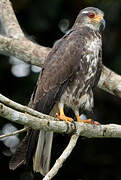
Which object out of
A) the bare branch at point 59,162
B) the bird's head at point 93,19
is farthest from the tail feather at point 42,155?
the bird's head at point 93,19

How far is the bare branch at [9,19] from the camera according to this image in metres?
6.43

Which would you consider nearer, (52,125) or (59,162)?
(59,162)

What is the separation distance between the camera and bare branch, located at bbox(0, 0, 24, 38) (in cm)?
643

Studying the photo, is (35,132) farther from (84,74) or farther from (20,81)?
(20,81)

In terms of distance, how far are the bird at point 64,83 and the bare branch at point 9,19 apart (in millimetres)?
887

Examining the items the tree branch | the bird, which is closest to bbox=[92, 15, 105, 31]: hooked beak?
the bird

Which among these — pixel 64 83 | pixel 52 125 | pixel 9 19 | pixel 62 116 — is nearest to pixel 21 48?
pixel 9 19

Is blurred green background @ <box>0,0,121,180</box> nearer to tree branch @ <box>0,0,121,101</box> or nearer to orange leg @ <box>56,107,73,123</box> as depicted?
tree branch @ <box>0,0,121,101</box>

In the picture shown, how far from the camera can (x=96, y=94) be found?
7.30 meters

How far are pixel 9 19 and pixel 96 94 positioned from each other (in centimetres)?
185

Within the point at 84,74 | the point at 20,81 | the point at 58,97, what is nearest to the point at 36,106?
the point at 58,97

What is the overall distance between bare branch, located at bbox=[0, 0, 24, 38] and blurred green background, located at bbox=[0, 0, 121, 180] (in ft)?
2.40

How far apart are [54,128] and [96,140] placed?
2769 mm

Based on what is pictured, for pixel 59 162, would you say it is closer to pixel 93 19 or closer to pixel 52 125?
pixel 52 125
